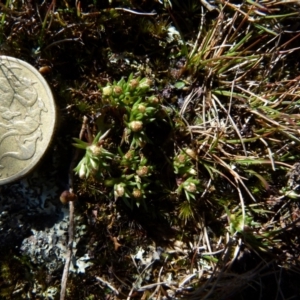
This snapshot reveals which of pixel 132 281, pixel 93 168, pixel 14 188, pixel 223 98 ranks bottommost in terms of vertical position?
pixel 132 281

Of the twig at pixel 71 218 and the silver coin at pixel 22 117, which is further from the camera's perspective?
the twig at pixel 71 218

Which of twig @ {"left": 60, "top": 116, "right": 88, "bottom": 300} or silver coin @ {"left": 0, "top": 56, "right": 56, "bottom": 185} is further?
twig @ {"left": 60, "top": 116, "right": 88, "bottom": 300}

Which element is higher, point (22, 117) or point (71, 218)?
point (22, 117)

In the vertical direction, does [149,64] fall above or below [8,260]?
above

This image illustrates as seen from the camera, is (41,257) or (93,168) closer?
(93,168)

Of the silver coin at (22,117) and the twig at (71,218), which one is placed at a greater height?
the silver coin at (22,117)

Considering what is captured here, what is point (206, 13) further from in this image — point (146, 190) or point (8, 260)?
point (8, 260)

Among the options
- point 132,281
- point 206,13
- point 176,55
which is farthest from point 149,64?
point 132,281

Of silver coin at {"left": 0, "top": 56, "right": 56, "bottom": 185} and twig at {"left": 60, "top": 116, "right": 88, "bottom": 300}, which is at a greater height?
silver coin at {"left": 0, "top": 56, "right": 56, "bottom": 185}
